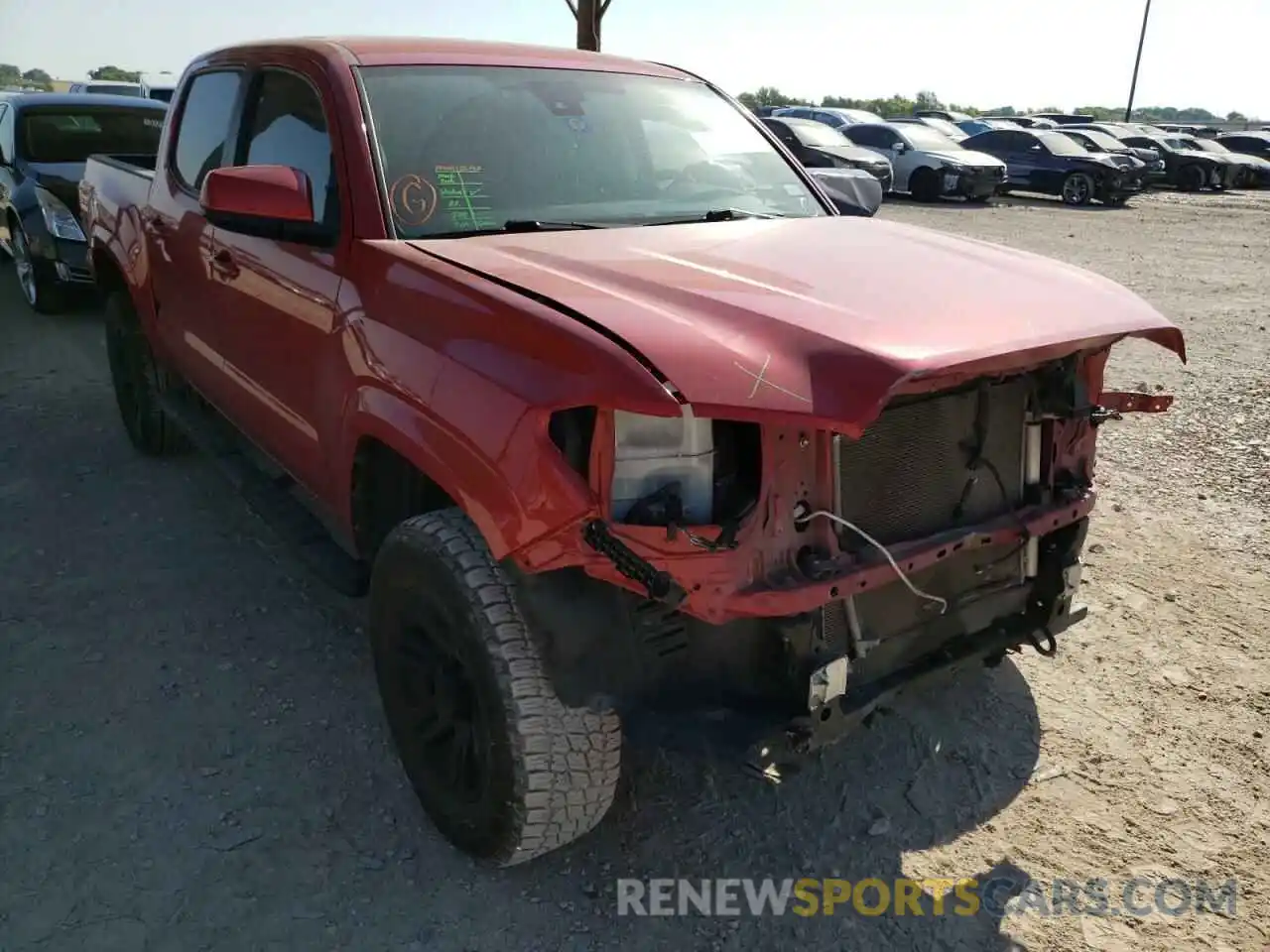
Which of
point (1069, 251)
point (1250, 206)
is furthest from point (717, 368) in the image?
point (1250, 206)

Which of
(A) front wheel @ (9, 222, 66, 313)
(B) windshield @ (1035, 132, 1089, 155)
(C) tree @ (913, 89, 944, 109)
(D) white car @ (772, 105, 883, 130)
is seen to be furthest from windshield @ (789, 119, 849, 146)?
(C) tree @ (913, 89, 944, 109)

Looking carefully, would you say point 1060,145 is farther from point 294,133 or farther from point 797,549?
point 797,549

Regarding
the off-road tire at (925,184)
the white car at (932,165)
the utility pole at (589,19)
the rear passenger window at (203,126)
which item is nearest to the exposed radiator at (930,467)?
the rear passenger window at (203,126)

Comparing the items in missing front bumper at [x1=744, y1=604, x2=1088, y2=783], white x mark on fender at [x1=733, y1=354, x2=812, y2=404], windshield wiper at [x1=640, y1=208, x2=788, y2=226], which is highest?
windshield wiper at [x1=640, y1=208, x2=788, y2=226]

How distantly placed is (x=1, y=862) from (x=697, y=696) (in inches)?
70.3

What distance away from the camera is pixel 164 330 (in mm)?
4387

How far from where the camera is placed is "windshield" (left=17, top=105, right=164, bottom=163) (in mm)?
8133

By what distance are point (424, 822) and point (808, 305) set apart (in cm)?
168

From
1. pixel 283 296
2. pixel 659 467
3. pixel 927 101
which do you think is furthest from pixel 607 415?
pixel 927 101

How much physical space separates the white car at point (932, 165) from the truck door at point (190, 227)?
1744 cm

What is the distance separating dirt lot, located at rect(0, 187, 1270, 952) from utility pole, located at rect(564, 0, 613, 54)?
1063 cm

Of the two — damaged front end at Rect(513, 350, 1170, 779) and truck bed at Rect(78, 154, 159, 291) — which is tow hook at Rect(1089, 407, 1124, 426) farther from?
truck bed at Rect(78, 154, 159, 291)

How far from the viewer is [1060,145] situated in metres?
21.4

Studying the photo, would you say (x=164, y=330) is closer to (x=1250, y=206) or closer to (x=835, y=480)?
(x=835, y=480)
